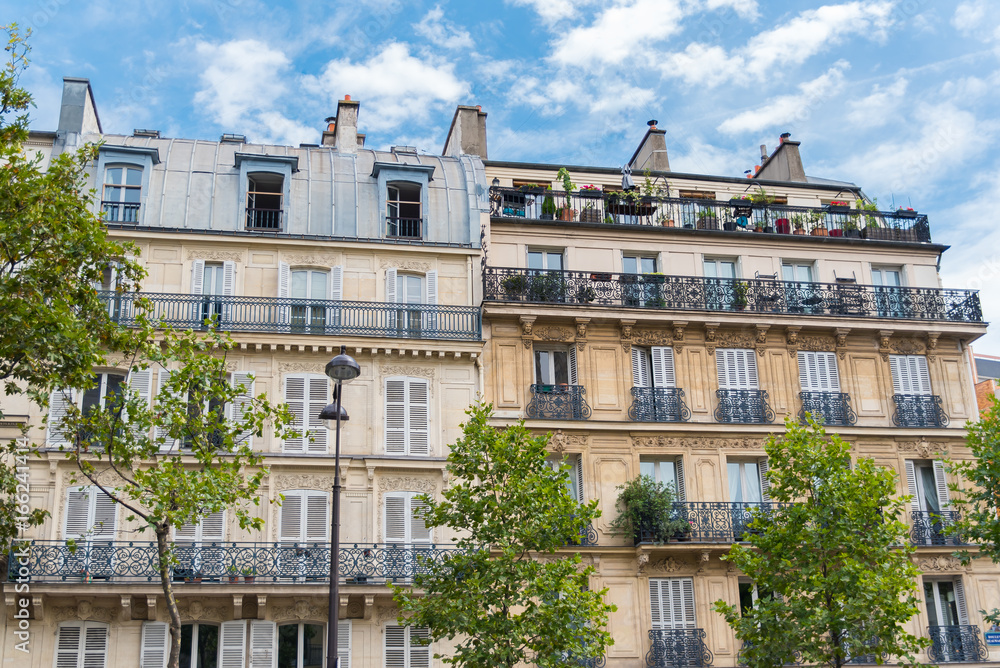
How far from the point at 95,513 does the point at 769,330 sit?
15.9 m


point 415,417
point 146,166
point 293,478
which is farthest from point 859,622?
point 146,166

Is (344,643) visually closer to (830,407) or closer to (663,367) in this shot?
(663,367)

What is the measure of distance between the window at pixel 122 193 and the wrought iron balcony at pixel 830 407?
16.2 meters

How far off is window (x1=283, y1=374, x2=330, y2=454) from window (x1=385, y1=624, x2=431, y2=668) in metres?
4.11

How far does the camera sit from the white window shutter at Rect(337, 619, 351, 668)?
2161 centimetres

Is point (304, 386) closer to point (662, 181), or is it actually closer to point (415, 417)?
point (415, 417)

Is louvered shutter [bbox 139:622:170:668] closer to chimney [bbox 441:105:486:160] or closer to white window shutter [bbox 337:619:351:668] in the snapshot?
white window shutter [bbox 337:619:351:668]

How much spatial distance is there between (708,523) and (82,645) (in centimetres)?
1327

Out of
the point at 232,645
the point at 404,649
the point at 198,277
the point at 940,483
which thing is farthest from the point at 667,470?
the point at 198,277

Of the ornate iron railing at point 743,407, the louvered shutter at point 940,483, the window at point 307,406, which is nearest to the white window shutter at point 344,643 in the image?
the window at point 307,406

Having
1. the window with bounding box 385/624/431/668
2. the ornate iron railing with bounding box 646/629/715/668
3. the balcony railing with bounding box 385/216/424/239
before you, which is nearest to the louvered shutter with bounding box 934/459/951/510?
the ornate iron railing with bounding box 646/629/715/668

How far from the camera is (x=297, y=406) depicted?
23344mm

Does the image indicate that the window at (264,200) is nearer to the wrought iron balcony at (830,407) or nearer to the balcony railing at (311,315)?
the balcony railing at (311,315)

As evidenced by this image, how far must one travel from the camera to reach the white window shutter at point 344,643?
70.9 ft
